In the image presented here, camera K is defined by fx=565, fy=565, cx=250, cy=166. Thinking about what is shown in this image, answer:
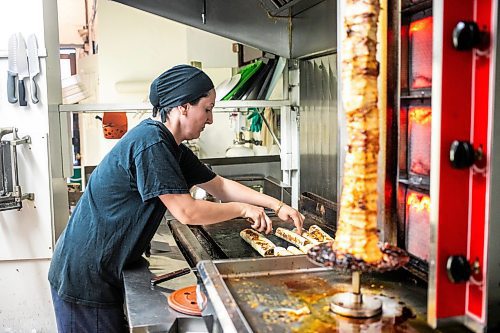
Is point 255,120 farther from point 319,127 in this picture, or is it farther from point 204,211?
point 204,211

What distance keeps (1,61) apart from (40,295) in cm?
135

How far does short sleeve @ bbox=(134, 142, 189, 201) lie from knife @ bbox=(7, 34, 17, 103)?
1433mm

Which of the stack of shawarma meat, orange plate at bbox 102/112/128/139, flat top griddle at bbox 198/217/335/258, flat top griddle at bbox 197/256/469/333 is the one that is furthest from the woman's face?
orange plate at bbox 102/112/128/139

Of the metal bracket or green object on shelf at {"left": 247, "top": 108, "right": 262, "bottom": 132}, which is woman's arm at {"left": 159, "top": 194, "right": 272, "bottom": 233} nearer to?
the metal bracket

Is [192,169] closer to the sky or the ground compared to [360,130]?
closer to the ground

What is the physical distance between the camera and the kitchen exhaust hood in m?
3.06

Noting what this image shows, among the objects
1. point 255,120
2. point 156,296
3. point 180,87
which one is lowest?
point 156,296

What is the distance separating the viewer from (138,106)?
11.2 feet

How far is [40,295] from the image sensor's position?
129 inches

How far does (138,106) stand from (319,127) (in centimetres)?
110

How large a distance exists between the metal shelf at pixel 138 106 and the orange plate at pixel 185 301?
1644 mm

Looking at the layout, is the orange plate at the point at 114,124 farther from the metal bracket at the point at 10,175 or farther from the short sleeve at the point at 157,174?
the short sleeve at the point at 157,174

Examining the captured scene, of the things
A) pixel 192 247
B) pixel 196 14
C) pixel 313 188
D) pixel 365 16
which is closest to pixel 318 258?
pixel 365 16

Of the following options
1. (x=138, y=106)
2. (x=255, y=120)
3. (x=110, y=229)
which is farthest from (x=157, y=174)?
(x=255, y=120)
